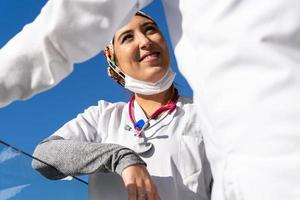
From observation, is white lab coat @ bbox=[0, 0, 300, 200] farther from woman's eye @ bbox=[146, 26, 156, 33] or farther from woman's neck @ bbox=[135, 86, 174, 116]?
woman's eye @ bbox=[146, 26, 156, 33]

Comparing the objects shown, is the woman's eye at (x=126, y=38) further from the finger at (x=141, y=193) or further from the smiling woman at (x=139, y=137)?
the finger at (x=141, y=193)

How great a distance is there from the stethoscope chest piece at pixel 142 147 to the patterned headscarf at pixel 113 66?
0.45m

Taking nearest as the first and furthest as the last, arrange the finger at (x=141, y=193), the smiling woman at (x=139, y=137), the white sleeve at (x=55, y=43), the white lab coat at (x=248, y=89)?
1. the white lab coat at (x=248, y=89)
2. the white sleeve at (x=55, y=43)
3. the finger at (x=141, y=193)
4. the smiling woman at (x=139, y=137)

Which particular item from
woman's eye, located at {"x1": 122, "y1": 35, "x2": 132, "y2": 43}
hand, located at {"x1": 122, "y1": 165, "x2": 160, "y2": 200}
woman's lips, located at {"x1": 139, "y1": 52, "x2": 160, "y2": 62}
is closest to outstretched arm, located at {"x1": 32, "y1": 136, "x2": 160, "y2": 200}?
hand, located at {"x1": 122, "y1": 165, "x2": 160, "y2": 200}

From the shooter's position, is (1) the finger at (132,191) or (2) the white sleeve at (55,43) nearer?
(2) the white sleeve at (55,43)

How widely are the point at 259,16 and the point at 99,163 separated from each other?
97cm

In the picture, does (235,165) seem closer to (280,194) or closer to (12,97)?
(280,194)

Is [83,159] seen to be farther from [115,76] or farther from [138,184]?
[115,76]

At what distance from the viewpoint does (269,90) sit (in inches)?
36.3

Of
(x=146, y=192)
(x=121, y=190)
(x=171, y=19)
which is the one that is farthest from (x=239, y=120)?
(x=121, y=190)

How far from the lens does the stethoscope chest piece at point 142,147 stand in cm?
196

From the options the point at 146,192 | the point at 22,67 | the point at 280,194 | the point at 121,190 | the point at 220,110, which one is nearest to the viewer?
the point at 280,194

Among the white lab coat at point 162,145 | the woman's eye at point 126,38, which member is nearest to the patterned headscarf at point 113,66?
the woman's eye at point 126,38

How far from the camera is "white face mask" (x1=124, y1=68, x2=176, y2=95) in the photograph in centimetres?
214
